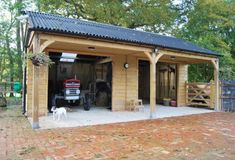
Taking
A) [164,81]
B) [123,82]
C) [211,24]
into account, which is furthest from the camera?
[211,24]

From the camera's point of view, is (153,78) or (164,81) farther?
(164,81)

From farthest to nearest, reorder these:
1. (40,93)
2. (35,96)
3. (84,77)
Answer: (84,77) → (40,93) → (35,96)

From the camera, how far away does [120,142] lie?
16.5 ft

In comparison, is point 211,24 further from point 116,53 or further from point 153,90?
point 153,90

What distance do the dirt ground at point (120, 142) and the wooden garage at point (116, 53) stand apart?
1.09 m

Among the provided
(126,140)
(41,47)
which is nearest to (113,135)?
(126,140)

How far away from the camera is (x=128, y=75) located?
10555 mm

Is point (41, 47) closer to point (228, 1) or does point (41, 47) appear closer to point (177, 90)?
point (177, 90)

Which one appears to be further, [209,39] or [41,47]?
[209,39]

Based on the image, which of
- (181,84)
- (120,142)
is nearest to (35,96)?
(120,142)

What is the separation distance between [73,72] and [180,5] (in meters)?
12.1

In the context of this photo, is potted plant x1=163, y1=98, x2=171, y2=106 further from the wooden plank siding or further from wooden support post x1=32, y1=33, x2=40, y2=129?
wooden support post x1=32, y1=33, x2=40, y2=129

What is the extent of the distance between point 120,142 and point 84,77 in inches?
309

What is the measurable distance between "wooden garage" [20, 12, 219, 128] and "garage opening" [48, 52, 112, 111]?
0.78 meters
